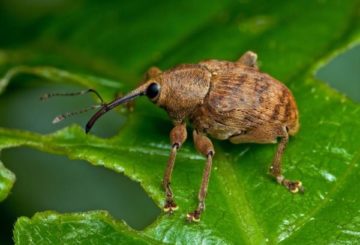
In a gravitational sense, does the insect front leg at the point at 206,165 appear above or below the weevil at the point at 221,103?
below

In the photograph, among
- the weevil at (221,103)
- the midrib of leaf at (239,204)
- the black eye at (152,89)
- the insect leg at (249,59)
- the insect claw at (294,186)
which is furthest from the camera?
the insect leg at (249,59)

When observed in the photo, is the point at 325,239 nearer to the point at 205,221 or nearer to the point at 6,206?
the point at 205,221

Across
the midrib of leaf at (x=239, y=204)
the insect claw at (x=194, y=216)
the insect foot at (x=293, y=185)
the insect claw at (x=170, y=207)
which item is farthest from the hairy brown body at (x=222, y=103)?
the insect claw at (x=194, y=216)

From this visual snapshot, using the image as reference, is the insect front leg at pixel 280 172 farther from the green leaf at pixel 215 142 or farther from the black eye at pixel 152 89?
the black eye at pixel 152 89

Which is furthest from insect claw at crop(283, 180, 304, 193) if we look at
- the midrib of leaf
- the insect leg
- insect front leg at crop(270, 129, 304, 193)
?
the insect leg

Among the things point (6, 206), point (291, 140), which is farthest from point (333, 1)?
point (6, 206)

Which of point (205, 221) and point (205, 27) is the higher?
point (205, 27)

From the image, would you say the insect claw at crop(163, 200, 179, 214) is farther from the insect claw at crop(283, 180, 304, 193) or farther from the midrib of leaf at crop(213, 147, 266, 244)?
the insect claw at crop(283, 180, 304, 193)
